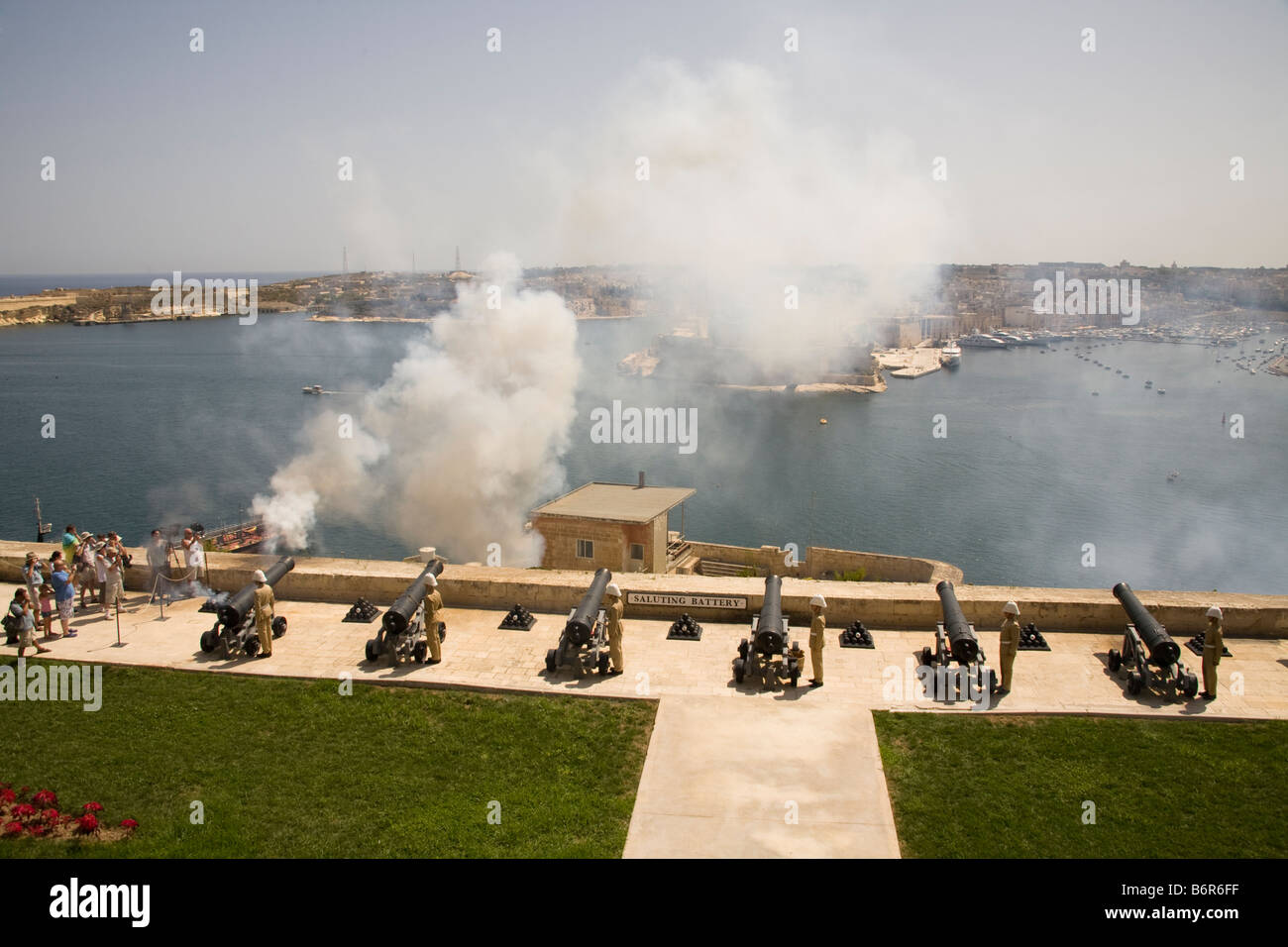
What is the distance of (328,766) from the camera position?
29.5 feet

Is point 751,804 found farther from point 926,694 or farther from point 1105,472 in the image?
point 1105,472

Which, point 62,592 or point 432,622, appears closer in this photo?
point 432,622

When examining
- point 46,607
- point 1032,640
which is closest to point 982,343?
point 1032,640

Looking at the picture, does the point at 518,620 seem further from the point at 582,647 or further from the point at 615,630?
the point at 615,630

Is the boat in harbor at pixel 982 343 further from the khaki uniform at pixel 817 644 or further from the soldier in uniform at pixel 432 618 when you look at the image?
the soldier in uniform at pixel 432 618

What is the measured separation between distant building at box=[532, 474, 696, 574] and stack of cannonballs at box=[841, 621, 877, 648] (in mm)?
14555

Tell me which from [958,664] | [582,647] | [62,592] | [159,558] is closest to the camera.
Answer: [958,664]

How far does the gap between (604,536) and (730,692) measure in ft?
54.2

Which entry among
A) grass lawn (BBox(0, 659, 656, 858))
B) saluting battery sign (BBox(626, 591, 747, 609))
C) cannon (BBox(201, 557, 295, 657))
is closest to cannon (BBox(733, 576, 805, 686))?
grass lawn (BBox(0, 659, 656, 858))

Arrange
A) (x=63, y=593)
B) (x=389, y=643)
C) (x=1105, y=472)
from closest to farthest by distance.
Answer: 1. (x=389, y=643)
2. (x=63, y=593)
3. (x=1105, y=472)

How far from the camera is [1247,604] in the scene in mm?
12508
